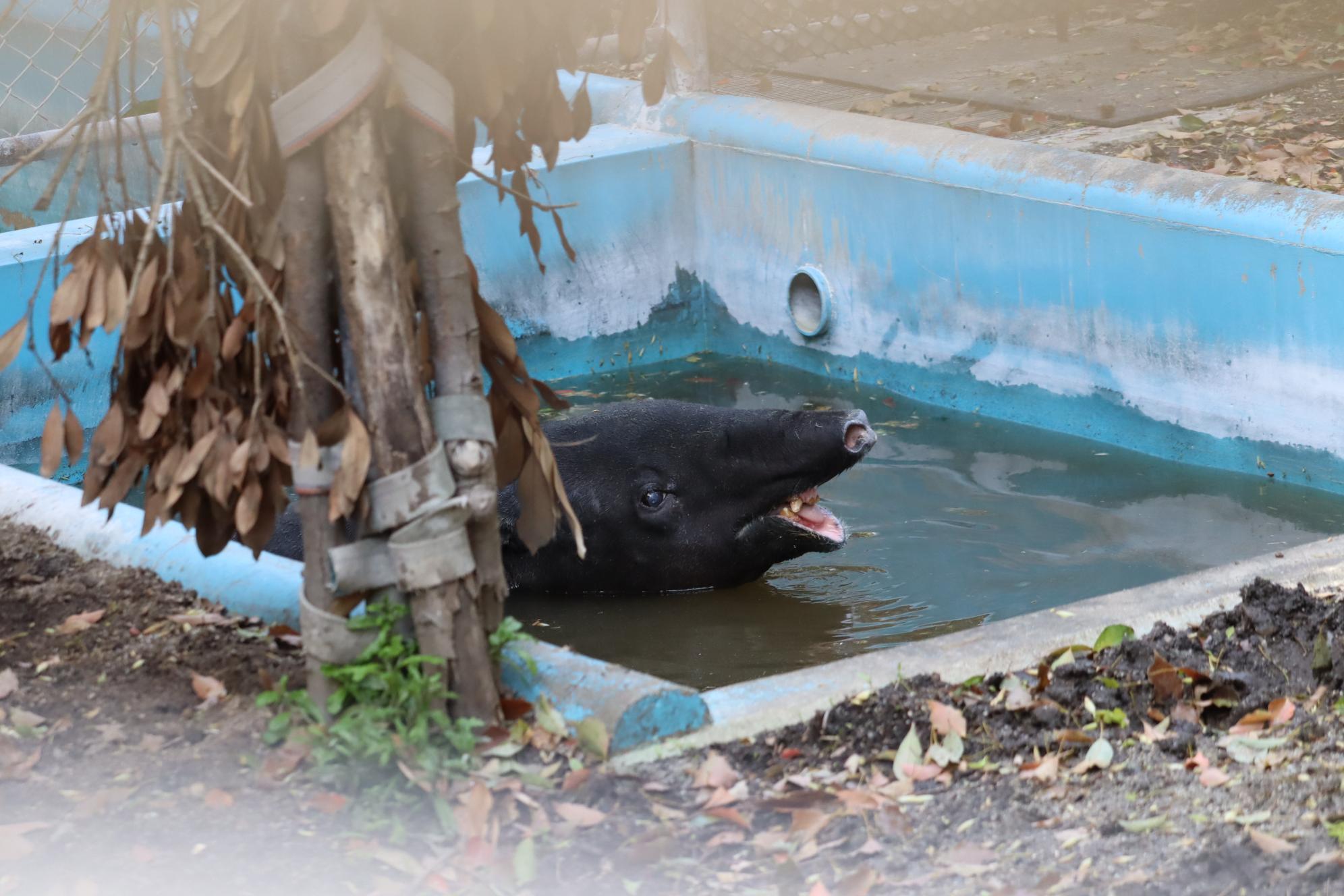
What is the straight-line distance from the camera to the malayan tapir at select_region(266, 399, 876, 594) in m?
5.88

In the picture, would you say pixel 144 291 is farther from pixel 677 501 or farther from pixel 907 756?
pixel 677 501

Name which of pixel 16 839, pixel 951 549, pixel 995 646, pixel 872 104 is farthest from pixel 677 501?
pixel 872 104

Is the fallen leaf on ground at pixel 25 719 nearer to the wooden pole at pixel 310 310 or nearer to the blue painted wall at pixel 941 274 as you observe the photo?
the wooden pole at pixel 310 310

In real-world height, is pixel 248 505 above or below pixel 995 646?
above

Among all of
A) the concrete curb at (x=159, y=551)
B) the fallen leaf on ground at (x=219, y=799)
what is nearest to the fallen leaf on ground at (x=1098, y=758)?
the fallen leaf on ground at (x=219, y=799)

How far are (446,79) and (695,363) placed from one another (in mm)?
5951

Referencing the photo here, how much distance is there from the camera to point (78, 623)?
420cm

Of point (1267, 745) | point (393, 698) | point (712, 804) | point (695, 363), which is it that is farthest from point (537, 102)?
point (695, 363)

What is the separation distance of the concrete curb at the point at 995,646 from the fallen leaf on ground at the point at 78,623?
156 centimetres

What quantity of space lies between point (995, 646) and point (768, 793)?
2.99 feet

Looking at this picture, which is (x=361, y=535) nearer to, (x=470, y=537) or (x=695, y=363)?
(x=470, y=537)

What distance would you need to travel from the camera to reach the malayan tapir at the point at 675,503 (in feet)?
19.3

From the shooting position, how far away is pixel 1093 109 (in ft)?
32.6

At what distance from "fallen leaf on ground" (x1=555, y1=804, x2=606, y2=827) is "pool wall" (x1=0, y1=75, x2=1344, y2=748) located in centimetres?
135
